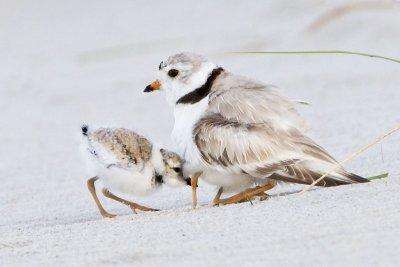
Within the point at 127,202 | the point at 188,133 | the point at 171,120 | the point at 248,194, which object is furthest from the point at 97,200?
the point at 171,120

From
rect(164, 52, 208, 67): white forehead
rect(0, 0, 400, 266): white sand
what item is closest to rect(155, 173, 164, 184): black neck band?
rect(0, 0, 400, 266): white sand

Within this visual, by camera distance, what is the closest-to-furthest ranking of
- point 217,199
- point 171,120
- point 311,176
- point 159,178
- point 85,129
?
point 311,176
point 217,199
point 159,178
point 85,129
point 171,120

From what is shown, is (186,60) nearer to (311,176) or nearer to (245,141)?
(245,141)

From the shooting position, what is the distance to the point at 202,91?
5.63 metres

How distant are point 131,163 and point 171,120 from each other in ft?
8.95

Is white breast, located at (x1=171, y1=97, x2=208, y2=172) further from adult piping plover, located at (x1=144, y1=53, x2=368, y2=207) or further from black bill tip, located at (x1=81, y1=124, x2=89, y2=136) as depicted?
black bill tip, located at (x1=81, y1=124, x2=89, y2=136)

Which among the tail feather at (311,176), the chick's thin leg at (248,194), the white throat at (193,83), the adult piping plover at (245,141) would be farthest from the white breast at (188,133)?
the tail feather at (311,176)

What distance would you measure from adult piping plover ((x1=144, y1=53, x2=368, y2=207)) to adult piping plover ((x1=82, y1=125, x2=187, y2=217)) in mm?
146

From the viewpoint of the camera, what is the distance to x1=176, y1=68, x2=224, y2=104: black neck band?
18.4ft

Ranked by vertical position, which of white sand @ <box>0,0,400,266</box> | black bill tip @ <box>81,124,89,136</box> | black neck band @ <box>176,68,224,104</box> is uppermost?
Answer: black neck band @ <box>176,68,224,104</box>

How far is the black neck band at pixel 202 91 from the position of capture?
5.61m

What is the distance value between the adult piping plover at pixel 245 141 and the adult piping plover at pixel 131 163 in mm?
146

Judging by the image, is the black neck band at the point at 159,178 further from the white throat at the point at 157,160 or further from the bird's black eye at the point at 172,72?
the bird's black eye at the point at 172,72

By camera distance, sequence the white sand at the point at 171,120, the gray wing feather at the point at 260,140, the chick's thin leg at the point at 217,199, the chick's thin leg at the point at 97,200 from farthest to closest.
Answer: the chick's thin leg at the point at 97,200 → the chick's thin leg at the point at 217,199 → the gray wing feather at the point at 260,140 → the white sand at the point at 171,120
